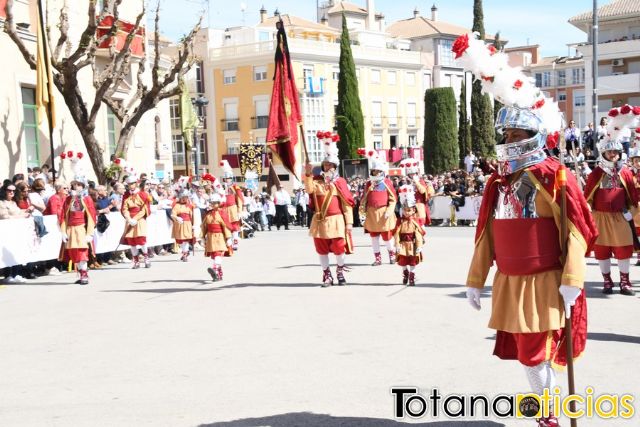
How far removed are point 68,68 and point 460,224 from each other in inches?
568

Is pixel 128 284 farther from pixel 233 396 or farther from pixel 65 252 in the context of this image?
pixel 233 396

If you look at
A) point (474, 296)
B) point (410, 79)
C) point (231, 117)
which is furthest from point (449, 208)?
point (410, 79)

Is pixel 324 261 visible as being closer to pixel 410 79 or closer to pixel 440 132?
pixel 440 132

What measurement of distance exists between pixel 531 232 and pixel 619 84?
162 ft

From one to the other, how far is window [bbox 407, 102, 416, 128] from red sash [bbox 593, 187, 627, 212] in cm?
6408

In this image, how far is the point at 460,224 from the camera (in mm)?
28703

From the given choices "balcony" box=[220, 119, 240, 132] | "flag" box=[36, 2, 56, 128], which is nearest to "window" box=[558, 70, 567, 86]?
"balcony" box=[220, 119, 240, 132]

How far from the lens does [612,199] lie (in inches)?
442

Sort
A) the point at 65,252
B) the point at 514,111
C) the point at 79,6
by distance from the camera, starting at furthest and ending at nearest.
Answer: the point at 79,6
the point at 65,252
the point at 514,111

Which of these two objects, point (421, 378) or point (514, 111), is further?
point (421, 378)

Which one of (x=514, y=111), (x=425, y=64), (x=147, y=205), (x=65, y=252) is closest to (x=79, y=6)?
(x=147, y=205)

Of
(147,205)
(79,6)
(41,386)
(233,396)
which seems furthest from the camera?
(79,6)

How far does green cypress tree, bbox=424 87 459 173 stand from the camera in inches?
2349

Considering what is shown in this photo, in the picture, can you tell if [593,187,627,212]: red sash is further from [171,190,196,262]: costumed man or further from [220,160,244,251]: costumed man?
[171,190,196,262]: costumed man
